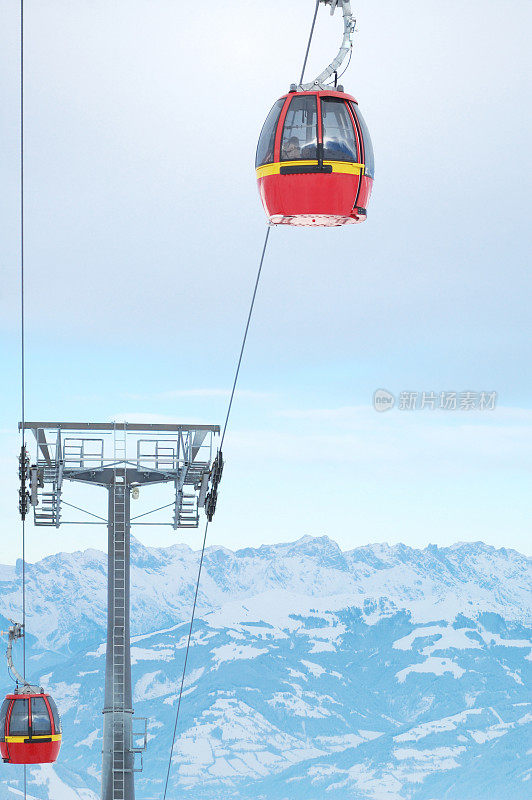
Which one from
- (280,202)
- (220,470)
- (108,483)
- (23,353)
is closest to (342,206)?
(280,202)

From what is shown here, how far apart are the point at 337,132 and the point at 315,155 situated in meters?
0.28

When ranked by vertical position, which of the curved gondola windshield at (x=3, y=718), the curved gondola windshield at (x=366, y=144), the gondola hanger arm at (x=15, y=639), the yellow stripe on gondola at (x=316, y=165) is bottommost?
the curved gondola windshield at (x=3, y=718)

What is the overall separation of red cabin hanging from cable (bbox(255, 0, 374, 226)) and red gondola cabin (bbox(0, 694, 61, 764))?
15.6 m

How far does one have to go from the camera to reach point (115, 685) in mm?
28219

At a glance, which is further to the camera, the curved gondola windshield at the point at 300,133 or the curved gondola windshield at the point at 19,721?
the curved gondola windshield at the point at 19,721

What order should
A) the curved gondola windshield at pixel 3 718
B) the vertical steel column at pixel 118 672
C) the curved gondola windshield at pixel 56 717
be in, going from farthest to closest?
the vertical steel column at pixel 118 672 < the curved gondola windshield at pixel 56 717 < the curved gondola windshield at pixel 3 718

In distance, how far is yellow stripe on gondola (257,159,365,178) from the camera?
43.0 ft

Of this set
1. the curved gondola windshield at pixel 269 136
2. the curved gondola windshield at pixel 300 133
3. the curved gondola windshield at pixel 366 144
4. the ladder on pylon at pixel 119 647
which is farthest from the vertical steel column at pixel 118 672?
the curved gondola windshield at pixel 300 133

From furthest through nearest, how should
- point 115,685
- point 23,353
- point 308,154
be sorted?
point 115,685, point 23,353, point 308,154

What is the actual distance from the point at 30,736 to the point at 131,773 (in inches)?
96.9

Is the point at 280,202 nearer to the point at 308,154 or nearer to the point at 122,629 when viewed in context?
the point at 308,154

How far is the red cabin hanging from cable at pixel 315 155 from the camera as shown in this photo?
516 inches

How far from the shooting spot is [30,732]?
1043 inches

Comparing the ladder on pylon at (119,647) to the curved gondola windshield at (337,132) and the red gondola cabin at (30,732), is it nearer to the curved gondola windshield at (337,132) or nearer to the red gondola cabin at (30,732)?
the red gondola cabin at (30,732)
